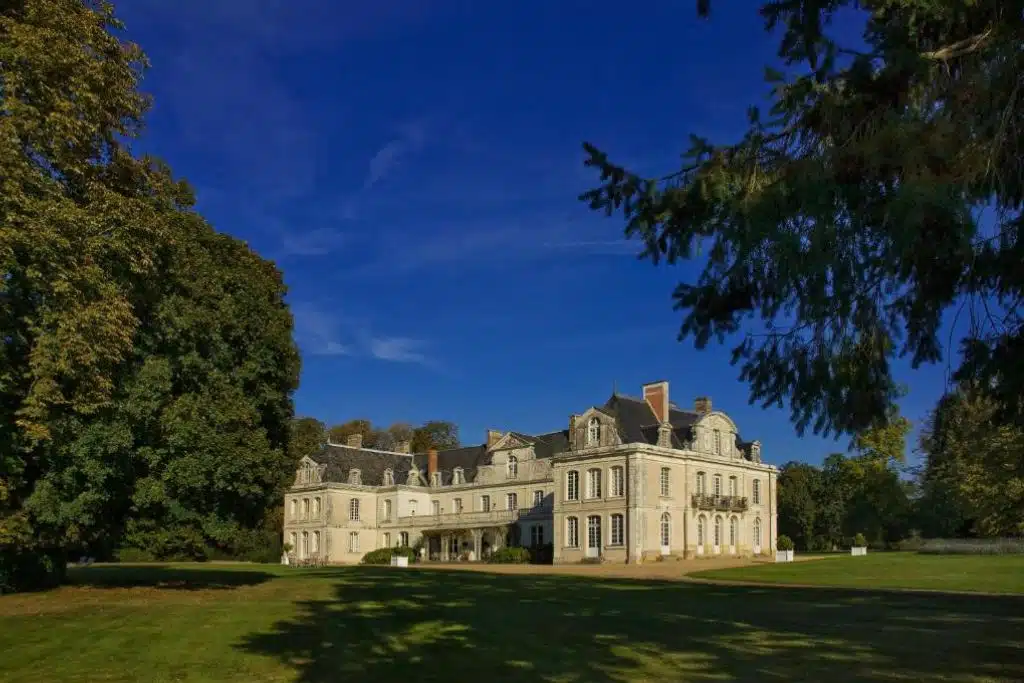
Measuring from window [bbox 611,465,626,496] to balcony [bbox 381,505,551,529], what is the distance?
7579 mm

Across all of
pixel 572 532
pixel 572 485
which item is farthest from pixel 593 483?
pixel 572 532

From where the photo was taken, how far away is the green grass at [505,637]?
33.9 ft

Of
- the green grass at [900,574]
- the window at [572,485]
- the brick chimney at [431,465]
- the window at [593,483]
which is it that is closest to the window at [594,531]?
the window at [593,483]

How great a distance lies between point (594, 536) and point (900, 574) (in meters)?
21.3

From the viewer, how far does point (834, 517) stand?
6556 centimetres

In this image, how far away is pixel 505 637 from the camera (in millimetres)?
13117

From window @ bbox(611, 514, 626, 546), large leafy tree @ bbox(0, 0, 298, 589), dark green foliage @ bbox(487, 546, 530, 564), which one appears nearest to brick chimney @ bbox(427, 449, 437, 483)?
dark green foliage @ bbox(487, 546, 530, 564)

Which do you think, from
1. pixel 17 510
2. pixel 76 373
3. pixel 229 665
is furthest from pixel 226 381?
pixel 229 665

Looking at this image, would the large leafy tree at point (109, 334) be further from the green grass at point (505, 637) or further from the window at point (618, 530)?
the window at point (618, 530)

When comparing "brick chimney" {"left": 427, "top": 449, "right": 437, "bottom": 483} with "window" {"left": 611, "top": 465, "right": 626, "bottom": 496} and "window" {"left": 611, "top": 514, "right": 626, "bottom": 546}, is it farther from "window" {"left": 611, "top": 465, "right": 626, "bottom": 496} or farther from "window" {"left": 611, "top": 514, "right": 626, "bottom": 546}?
"window" {"left": 611, "top": 514, "right": 626, "bottom": 546}

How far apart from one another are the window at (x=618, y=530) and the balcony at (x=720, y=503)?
4.55m

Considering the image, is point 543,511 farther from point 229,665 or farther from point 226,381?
point 229,665

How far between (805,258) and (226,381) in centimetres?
1900

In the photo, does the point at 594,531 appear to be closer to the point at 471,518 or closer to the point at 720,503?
the point at 720,503
